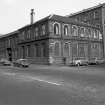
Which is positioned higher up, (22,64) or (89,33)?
(89,33)

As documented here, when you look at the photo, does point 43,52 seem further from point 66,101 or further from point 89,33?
point 66,101

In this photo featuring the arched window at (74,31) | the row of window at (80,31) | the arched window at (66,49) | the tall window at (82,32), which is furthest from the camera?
the tall window at (82,32)

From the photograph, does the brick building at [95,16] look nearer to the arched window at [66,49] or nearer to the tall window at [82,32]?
the tall window at [82,32]

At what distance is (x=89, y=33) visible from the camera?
44.3 m

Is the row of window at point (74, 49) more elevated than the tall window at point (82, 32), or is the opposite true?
the tall window at point (82, 32)

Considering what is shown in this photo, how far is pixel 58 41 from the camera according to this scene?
36719 millimetres

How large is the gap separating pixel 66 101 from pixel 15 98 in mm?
2608

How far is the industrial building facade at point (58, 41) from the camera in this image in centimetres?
3581

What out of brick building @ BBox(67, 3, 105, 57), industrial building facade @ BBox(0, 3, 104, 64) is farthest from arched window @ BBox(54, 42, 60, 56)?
brick building @ BBox(67, 3, 105, 57)

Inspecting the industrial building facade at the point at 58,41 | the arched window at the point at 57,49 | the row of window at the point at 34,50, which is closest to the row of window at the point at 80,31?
the industrial building facade at the point at 58,41

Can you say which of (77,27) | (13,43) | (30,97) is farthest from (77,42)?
(30,97)

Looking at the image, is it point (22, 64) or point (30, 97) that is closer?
point (30, 97)

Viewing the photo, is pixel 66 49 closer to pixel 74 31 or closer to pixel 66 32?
pixel 66 32

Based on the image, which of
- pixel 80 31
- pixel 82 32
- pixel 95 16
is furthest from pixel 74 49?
pixel 95 16
